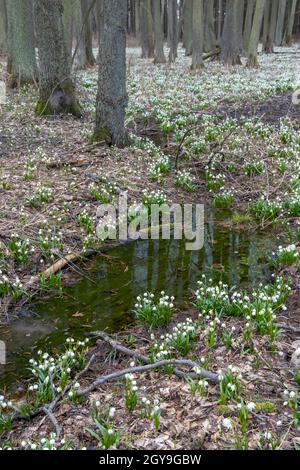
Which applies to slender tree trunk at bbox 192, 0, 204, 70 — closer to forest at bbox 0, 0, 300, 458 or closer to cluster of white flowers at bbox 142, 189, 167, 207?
forest at bbox 0, 0, 300, 458

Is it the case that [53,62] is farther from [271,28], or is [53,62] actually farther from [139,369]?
[271,28]

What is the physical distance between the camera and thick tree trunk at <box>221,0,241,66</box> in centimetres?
2325

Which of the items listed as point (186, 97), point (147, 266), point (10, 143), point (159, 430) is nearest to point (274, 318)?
point (159, 430)

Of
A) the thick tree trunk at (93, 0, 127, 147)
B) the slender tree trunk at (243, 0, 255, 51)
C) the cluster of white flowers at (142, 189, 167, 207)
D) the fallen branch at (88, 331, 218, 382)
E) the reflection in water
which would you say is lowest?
the reflection in water

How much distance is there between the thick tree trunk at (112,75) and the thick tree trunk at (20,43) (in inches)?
243

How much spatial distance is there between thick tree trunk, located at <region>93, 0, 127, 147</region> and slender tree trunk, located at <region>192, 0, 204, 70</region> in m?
12.0

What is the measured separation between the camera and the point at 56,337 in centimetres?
512

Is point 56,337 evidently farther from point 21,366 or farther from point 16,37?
point 16,37

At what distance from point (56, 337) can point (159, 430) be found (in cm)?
186

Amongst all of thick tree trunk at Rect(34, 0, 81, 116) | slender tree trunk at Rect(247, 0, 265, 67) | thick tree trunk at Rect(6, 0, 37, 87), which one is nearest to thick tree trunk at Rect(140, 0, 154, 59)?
slender tree trunk at Rect(247, 0, 265, 67)

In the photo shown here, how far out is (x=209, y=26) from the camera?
92.2ft

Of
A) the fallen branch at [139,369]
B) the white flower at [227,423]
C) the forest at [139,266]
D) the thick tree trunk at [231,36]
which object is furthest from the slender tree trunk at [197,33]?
the white flower at [227,423]

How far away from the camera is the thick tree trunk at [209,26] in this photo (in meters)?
27.7
